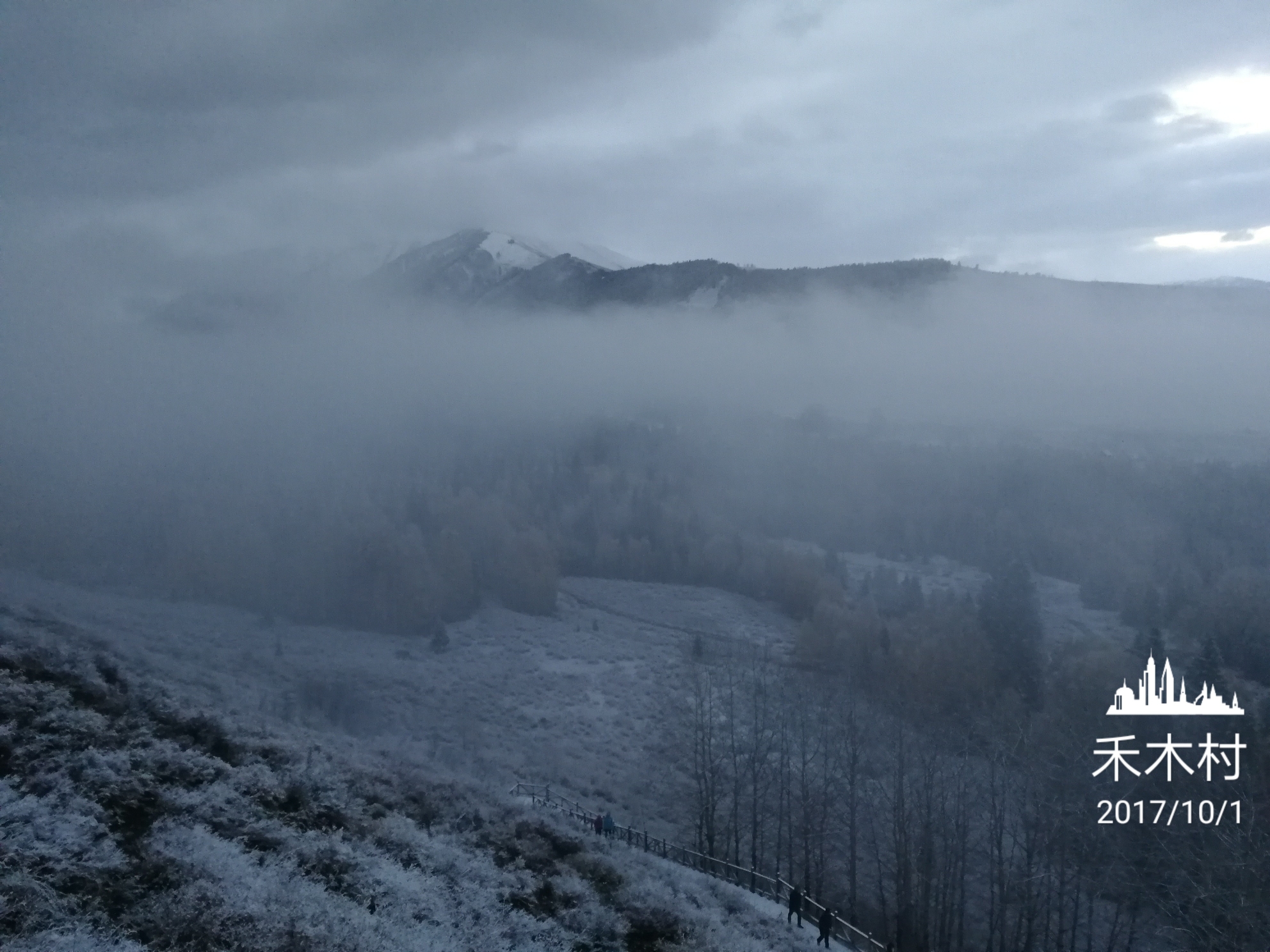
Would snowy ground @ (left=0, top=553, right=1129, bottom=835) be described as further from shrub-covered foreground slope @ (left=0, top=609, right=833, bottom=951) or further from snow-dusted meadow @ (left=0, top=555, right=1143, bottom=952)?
shrub-covered foreground slope @ (left=0, top=609, right=833, bottom=951)

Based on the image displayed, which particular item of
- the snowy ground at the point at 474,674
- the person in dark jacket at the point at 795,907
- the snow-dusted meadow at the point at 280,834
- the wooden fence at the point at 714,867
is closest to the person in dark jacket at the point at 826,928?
the snow-dusted meadow at the point at 280,834

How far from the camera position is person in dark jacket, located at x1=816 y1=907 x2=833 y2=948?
1559 centimetres

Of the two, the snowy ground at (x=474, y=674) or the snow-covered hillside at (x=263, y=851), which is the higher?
the snow-covered hillside at (x=263, y=851)

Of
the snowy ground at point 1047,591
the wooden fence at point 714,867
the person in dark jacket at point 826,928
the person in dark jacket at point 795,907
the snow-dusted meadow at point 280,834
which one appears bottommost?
the snowy ground at point 1047,591

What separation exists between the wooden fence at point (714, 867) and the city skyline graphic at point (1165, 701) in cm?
1389

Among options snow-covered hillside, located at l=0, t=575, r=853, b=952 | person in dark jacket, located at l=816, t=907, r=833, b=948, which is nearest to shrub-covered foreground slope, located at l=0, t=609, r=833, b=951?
snow-covered hillside, located at l=0, t=575, r=853, b=952

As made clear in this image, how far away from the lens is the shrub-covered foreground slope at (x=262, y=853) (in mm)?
9797

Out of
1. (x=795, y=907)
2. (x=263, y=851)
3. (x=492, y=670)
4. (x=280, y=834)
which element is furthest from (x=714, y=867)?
(x=492, y=670)

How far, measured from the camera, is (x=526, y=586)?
64.1m

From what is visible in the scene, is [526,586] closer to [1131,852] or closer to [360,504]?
[360,504]

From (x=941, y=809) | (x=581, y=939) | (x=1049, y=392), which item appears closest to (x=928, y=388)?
(x=1049, y=392)

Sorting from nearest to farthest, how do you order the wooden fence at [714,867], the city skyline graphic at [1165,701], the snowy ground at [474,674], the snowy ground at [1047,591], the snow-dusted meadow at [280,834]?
the snow-dusted meadow at [280,834]
the wooden fence at [714,867]
the city skyline graphic at [1165,701]
the snowy ground at [474,674]
the snowy ground at [1047,591]

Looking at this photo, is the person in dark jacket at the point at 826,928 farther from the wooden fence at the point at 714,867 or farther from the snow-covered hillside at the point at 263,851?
the wooden fence at the point at 714,867

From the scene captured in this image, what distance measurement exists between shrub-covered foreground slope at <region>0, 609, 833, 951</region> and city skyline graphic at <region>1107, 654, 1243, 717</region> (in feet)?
64.8
